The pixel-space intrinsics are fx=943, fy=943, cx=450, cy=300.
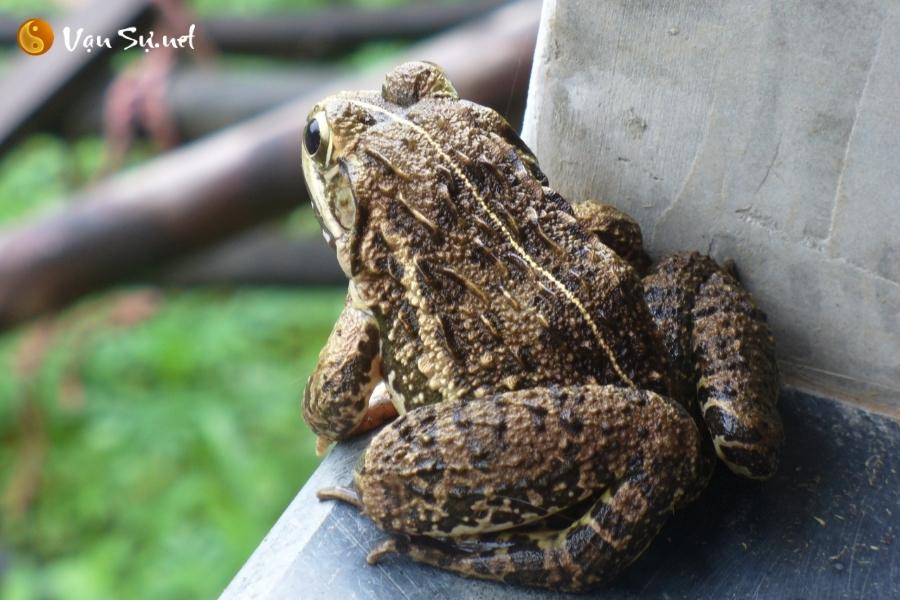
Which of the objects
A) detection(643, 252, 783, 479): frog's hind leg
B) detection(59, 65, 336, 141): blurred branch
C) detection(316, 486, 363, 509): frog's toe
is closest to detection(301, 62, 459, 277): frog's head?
detection(316, 486, 363, 509): frog's toe

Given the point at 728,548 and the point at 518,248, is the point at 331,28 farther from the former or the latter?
the point at 728,548

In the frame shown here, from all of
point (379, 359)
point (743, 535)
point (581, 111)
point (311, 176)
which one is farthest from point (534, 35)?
point (743, 535)

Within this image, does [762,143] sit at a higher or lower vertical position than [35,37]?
higher

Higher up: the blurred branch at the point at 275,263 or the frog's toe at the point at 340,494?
the frog's toe at the point at 340,494

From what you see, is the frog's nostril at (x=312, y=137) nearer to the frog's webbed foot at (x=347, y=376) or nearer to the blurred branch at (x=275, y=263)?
the frog's webbed foot at (x=347, y=376)

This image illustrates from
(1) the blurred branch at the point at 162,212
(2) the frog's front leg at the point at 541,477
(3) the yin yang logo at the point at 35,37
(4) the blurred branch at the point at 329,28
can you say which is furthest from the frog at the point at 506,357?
(4) the blurred branch at the point at 329,28

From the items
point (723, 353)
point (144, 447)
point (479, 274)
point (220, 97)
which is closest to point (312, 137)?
point (479, 274)
